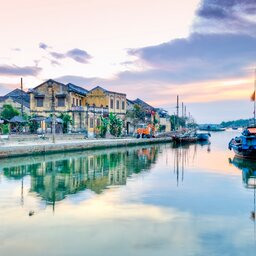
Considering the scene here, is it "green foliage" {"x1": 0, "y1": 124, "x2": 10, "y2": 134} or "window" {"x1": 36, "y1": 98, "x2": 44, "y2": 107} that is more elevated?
"window" {"x1": 36, "y1": 98, "x2": 44, "y2": 107}

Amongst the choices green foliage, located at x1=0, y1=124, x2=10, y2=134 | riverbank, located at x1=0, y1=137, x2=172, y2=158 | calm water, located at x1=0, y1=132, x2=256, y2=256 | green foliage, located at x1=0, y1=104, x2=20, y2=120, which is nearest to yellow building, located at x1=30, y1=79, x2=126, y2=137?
green foliage, located at x1=0, y1=104, x2=20, y2=120

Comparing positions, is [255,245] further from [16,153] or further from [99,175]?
[16,153]

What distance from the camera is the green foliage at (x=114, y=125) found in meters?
57.0

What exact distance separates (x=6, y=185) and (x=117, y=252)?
1144cm

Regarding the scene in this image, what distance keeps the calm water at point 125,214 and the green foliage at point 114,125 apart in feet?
110

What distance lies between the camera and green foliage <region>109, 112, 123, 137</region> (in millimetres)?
56963

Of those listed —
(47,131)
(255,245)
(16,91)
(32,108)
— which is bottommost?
(255,245)

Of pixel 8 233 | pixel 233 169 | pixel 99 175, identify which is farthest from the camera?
pixel 233 169

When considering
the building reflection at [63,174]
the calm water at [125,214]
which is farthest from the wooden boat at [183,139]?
the calm water at [125,214]

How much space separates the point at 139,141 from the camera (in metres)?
54.5

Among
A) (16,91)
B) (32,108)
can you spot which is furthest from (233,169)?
(16,91)

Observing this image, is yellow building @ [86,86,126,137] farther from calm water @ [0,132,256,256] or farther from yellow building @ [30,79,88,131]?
calm water @ [0,132,256,256]

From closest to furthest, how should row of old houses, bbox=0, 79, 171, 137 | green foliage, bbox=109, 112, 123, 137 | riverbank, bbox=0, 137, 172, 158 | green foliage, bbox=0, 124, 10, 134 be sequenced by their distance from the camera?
riverbank, bbox=0, 137, 172, 158 → green foliage, bbox=0, 124, 10, 134 → row of old houses, bbox=0, 79, 171, 137 → green foliage, bbox=109, 112, 123, 137

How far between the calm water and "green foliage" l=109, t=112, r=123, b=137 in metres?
33.5
